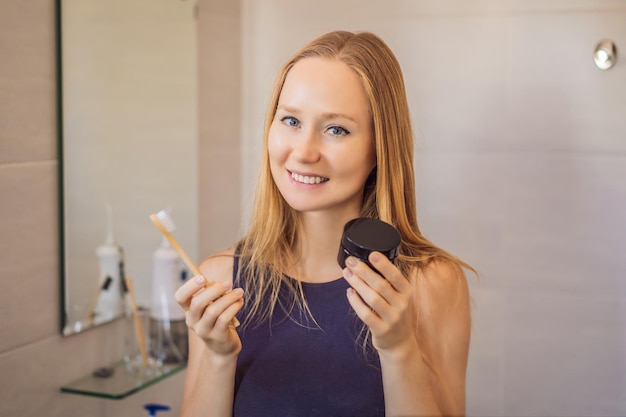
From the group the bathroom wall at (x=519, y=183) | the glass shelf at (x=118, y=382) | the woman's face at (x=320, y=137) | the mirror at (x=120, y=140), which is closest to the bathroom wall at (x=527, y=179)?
the bathroom wall at (x=519, y=183)

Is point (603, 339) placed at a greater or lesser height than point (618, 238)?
lesser

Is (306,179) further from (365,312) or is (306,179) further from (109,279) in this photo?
(109,279)

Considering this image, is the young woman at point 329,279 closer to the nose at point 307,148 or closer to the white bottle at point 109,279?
the nose at point 307,148

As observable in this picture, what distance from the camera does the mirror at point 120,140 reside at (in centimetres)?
122

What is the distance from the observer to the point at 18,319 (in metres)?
1.12

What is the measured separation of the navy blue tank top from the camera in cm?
102

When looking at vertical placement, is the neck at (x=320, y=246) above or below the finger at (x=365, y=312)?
above

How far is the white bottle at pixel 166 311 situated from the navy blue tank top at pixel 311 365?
38cm

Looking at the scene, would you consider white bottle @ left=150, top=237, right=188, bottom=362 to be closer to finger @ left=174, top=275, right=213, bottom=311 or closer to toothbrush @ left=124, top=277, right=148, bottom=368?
toothbrush @ left=124, top=277, right=148, bottom=368

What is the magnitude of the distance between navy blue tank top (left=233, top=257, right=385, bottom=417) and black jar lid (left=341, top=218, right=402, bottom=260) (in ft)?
0.60

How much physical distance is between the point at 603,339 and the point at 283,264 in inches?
26.4

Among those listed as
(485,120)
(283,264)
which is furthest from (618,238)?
(283,264)

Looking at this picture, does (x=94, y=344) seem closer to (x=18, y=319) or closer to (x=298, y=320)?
(x=18, y=319)

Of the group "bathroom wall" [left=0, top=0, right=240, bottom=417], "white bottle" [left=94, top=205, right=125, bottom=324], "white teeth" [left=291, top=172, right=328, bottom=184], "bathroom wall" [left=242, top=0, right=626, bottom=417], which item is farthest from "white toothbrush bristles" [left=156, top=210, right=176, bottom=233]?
"bathroom wall" [left=242, top=0, right=626, bottom=417]
